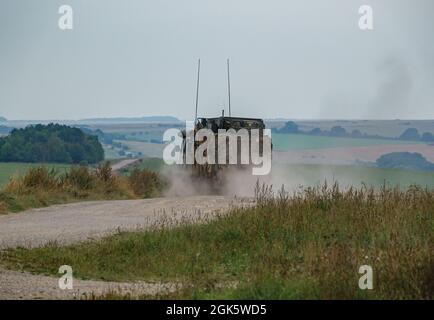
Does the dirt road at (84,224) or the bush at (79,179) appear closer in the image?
the dirt road at (84,224)

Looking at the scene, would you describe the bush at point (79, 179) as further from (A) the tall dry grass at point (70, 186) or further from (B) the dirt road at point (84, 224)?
(B) the dirt road at point (84, 224)

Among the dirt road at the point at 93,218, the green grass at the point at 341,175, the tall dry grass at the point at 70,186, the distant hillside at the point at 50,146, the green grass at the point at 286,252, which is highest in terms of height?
the distant hillside at the point at 50,146

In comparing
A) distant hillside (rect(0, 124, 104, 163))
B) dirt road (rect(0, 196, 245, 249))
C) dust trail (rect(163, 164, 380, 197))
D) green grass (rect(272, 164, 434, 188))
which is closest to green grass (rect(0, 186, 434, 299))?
dirt road (rect(0, 196, 245, 249))

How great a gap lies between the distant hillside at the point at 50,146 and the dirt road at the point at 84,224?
37935 millimetres

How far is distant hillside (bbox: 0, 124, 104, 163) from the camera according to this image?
6700cm

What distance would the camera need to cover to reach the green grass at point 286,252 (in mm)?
11680

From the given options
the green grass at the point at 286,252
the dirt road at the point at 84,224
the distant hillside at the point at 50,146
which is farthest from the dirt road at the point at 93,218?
the distant hillside at the point at 50,146

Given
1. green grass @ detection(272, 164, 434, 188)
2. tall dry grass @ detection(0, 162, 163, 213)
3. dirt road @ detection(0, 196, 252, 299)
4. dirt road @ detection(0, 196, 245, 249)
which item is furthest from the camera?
green grass @ detection(272, 164, 434, 188)

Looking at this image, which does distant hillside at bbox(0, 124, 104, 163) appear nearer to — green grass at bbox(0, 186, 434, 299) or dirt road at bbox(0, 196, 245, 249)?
dirt road at bbox(0, 196, 245, 249)

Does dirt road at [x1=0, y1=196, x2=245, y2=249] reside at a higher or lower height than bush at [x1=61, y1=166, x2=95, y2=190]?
lower

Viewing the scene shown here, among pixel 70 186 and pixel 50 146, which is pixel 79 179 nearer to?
pixel 70 186

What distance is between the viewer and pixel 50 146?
68.1 metres

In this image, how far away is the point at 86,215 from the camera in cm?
2575

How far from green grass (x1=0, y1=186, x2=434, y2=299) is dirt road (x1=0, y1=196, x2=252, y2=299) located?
96cm
